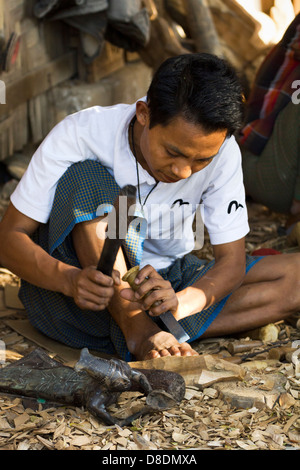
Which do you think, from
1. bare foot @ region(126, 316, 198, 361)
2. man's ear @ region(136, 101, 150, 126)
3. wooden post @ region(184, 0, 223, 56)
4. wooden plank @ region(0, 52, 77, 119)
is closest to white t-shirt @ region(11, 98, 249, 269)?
man's ear @ region(136, 101, 150, 126)

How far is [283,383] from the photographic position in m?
2.10

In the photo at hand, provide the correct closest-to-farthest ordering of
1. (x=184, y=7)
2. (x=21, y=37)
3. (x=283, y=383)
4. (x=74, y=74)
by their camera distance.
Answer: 1. (x=283, y=383)
2. (x=21, y=37)
3. (x=74, y=74)
4. (x=184, y=7)

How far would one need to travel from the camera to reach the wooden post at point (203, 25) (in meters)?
4.73

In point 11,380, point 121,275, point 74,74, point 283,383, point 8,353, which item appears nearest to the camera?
point 11,380

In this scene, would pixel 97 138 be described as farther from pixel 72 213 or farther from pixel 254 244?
pixel 254 244

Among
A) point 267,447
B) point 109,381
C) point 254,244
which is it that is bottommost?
point 254,244

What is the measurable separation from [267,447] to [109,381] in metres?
0.47

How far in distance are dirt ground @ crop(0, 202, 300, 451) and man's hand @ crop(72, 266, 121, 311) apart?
0.97ft

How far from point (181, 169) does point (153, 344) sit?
60 centimetres

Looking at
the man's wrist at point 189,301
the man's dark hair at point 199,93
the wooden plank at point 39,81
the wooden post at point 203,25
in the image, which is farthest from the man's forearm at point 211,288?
the wooden post at point 203,25

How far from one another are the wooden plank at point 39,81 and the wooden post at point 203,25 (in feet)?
3.14

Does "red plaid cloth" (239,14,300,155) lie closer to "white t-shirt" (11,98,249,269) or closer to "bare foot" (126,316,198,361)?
"white t-shirt" (11,98,249,269)

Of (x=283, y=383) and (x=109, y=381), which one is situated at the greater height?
(x=109, y=381)

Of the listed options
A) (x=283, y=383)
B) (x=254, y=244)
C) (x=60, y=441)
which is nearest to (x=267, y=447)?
(x=283, y=383)
